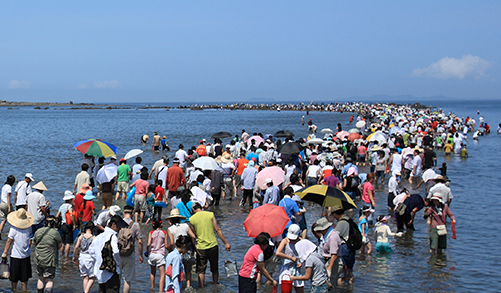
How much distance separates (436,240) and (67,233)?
25.7 ft

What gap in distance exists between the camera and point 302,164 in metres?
17.0

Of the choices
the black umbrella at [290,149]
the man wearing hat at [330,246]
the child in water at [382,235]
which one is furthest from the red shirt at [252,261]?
the black umbrella at [290,149]

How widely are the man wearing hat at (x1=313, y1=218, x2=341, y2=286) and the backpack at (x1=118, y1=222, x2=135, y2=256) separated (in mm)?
2886

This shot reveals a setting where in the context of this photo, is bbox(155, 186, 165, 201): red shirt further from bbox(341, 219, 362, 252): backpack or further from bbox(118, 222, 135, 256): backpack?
bbox(341, 219, 362, 252): backpack

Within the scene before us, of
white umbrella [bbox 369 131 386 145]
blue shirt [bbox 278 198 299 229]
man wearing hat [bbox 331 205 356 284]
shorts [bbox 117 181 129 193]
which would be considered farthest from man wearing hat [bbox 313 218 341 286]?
white umbrella [bbox 369 131 386 145]

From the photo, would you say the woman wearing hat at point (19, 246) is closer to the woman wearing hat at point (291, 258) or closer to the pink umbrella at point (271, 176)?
the woman wearing hat at point (291, 258)

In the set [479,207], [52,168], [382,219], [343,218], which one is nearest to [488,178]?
[479,207]

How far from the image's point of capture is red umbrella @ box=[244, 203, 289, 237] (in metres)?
7.65

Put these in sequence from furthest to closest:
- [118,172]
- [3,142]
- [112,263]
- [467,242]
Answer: [3,142] < [118,172] < [467,242] < [112,263]

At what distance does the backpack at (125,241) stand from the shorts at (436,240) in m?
6.40

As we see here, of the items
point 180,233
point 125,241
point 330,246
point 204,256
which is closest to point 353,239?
point 330,246

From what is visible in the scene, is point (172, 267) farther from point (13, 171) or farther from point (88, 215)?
point (13, 171)

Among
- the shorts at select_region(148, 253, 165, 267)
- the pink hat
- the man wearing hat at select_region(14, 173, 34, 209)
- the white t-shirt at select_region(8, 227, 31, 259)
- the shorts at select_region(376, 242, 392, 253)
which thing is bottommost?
the shorts at select_region(376, 242, 392, 253)

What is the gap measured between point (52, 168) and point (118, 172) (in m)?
11.4
